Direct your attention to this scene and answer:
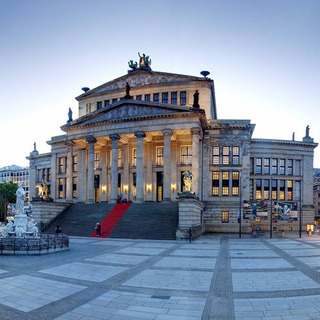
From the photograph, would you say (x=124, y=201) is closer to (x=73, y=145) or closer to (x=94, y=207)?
(x=94, y=207)

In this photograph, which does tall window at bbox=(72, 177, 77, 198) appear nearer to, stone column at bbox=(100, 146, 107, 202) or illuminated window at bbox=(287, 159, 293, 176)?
stone column at bbox=(100, 146, 107, 202)

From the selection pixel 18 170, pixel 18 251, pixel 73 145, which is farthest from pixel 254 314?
pixel 18 170

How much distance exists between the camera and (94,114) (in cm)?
5775

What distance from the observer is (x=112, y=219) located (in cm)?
4584

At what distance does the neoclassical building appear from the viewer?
52094 millimetres

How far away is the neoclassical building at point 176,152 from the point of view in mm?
52094

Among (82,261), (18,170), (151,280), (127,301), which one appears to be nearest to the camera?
(127,301)

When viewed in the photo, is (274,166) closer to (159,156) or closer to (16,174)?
(159,156)

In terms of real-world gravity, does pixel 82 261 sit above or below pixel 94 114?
below

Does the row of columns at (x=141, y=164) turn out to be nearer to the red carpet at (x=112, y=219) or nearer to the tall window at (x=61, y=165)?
the red carpet at (x=112, y=219)

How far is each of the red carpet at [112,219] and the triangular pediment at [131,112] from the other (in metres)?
13.6

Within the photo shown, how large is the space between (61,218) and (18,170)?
15300cm

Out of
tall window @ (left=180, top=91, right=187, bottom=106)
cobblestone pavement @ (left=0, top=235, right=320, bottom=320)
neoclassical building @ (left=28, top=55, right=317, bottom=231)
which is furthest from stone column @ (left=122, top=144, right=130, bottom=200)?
cobblestone pavement @ (left=0, top=235, right=320, bottom=320)

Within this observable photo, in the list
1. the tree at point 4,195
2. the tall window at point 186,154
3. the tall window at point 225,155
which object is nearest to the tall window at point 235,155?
the tall window at point 225,155
